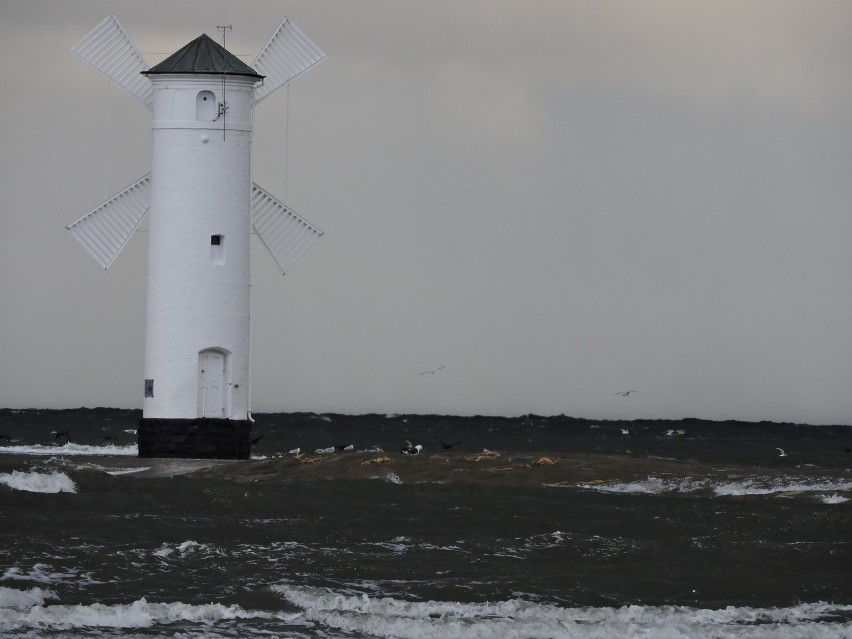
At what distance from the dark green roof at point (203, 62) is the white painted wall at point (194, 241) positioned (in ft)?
0.51

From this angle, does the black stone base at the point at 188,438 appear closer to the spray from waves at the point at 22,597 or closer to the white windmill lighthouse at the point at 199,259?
the white windmill lighthouse at the point at 199,259

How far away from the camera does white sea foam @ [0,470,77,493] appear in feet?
84.0

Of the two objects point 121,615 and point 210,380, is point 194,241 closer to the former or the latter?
point 210,380

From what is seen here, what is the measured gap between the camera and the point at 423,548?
66.3ft

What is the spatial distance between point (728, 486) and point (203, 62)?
44.5 feet

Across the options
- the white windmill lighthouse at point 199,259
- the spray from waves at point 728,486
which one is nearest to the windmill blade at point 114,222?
the white windmill lighthouse at point 199,259

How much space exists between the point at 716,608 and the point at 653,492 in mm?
9025

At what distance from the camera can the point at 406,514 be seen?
23.2m

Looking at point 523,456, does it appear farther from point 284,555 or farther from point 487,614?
point 487,614

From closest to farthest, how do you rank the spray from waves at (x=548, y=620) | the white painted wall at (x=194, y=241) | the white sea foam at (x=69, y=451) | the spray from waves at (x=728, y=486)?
the spray from waves at (x=548, y=620)
the spray from waves at (x=728, y=486)
the white painted wall at (x=194, y=241)
the white sea foam at (x=69, y=451)

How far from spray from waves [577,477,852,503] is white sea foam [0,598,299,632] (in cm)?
1100

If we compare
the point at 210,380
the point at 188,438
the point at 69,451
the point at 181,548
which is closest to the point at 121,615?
the point at 181,548

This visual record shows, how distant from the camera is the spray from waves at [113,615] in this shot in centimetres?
1591

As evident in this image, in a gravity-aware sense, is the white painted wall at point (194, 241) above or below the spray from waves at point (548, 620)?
above
